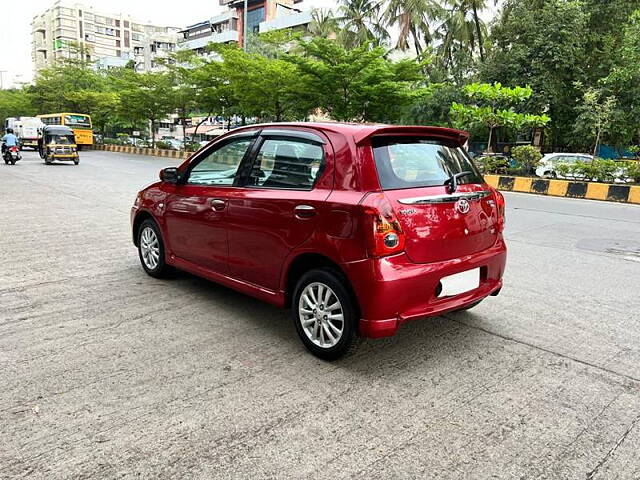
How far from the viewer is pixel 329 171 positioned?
338 cm

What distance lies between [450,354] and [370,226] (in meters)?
1.16

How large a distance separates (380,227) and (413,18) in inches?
1218

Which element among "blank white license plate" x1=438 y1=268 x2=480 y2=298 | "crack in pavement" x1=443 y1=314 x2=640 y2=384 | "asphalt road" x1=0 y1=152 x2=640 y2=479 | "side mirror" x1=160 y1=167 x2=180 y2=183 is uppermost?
"side mirror" x1=160 y1=167 x2=180 y2=183

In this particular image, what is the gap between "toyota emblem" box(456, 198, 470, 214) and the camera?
3.43m

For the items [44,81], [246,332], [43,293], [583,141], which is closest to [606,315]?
[246,332]

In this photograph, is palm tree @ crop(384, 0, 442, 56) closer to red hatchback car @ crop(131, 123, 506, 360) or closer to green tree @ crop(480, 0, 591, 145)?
green tree @ crop(480, 0, 591, 145)

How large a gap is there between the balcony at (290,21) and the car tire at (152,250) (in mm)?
52658

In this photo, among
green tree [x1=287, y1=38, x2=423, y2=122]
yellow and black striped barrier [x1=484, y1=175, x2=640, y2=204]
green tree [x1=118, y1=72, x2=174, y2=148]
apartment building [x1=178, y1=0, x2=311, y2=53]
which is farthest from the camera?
apartment building [x1=178, y1=0, x2=311, y2=53]

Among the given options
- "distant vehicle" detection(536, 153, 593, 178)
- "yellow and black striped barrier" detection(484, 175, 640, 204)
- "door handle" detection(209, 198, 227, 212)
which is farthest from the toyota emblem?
"distant vehicle" detection(536, 153, 593, 178)

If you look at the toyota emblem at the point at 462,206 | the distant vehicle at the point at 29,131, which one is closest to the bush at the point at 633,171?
the toyota emblem at the point at 462,206

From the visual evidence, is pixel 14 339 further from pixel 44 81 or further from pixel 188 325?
pixel 44 81

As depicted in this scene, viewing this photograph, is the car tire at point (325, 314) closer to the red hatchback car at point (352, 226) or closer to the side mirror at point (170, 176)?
A: the red hatchback car at point (352, 226)

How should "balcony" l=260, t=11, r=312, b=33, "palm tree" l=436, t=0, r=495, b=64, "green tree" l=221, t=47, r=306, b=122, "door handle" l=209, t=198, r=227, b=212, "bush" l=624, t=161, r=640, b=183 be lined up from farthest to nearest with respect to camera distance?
1. "balcony" l=260, t=11, r=312, b=33
2. "palm tree" l=436, t=0, r=495, b=64
3. "green tree" l=221, t=47, r=306, b=122
4. "bush" l=624, t=161, r=640, b=183
5. "door handle" l=209, t=198, r=227, b=212

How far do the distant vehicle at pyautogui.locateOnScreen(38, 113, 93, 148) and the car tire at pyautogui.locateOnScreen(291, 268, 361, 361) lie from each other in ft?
128
